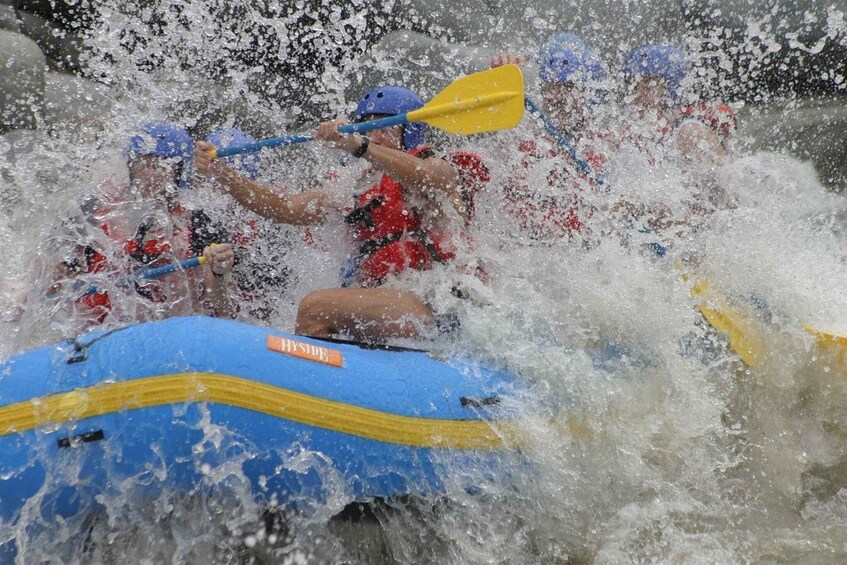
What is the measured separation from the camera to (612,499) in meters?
2.39

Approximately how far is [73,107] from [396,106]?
12.7ft

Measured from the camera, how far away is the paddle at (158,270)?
116 inches

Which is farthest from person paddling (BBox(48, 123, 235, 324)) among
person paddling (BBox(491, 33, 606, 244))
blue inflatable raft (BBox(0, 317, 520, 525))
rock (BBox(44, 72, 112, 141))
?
rock (BBox(44, 72, 112, 141))

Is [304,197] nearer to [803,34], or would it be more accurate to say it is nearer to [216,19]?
[216,19]

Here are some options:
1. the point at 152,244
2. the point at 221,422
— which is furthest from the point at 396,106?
the point at 221,422

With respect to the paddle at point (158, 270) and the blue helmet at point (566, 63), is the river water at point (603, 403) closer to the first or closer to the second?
the paddle at point (158, 270)

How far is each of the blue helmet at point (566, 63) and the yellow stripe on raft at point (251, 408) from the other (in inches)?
97.2

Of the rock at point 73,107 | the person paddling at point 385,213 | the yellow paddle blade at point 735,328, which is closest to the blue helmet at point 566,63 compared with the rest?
the person paddling at point 385,213

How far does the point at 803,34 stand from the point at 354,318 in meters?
7.09

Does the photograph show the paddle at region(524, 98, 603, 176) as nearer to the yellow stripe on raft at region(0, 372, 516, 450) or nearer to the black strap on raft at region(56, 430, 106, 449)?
the yellow stripe on raft at region(0, 372, 516, 450)

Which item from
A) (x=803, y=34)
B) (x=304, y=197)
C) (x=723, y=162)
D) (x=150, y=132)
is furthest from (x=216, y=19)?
(x=803, y=34)

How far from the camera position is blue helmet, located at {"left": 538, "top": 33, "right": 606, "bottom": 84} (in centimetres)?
400

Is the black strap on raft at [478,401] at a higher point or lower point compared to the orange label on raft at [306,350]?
lower

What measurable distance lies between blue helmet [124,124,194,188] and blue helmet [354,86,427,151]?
959 millimetres
